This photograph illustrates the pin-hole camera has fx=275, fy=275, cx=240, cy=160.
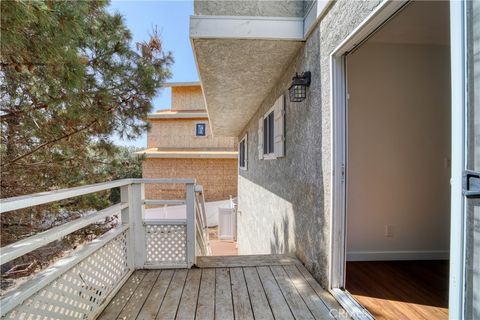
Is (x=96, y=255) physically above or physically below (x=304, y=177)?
below

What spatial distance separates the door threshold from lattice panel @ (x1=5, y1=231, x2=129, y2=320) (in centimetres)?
187

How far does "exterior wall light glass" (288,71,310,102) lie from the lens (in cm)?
281

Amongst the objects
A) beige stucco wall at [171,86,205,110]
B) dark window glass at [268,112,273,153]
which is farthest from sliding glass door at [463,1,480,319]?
beige stucco wall at [171,86,205,110]

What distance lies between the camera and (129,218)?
2.82m

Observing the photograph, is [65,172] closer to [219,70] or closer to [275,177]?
[219,70]

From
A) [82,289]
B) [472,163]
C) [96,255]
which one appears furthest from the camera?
[96,255]

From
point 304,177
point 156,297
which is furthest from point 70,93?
point 304,177

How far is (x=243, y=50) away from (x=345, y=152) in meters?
1.64

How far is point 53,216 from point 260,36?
14.4ft

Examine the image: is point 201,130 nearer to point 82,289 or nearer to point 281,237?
point 281,237

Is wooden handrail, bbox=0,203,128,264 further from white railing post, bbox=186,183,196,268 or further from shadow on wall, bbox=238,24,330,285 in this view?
shadow on wall, bbox=238,24,330,285

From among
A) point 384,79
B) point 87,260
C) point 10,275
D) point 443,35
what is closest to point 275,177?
point 384,79

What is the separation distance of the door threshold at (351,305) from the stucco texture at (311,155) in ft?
0.58

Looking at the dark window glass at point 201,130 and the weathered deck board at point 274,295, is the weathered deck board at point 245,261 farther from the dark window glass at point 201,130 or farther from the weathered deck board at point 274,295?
the dark window glass at point 201,130
